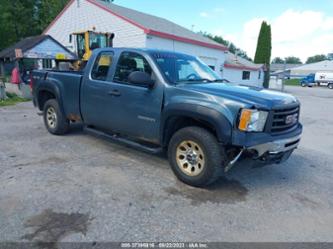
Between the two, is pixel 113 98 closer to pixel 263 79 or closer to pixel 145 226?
pixel 145 226

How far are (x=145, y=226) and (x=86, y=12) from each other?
21.3 metres

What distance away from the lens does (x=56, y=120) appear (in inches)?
257

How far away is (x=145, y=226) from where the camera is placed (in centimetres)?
316

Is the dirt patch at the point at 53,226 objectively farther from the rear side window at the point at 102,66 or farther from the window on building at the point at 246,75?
the window on building at the point at 246,75

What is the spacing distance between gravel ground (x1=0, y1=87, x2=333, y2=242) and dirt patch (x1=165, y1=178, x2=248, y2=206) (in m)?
0.01

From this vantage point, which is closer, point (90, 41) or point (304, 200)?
point (304, 200)

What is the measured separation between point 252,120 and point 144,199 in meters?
1.75

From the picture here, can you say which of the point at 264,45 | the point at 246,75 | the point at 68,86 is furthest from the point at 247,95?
the point at 264,45

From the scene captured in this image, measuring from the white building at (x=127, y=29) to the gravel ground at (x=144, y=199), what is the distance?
13.5m

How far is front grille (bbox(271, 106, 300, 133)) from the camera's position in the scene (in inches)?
155

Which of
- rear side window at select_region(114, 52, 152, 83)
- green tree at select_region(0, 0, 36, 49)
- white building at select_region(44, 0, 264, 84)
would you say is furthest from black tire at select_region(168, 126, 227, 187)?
green tree at select_region(0, 0, 36, 49)

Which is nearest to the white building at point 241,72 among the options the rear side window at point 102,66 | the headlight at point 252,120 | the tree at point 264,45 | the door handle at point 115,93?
the tree at point 264,45

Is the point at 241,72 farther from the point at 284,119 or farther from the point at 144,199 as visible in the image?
the point at 144,199

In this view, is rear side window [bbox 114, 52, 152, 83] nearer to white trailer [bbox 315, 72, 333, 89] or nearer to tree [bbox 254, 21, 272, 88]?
tree [bbox 254, 21, 272, 88]
